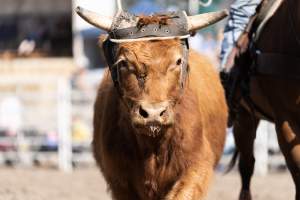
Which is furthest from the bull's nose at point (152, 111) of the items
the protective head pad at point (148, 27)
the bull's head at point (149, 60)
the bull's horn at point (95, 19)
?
the bull's horn at point (95, 19)

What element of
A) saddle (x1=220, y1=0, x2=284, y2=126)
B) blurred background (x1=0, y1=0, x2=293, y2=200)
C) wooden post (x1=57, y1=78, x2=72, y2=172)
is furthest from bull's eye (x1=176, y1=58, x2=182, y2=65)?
wooden post (x1=57, y1=78, x2=72, y2=172)

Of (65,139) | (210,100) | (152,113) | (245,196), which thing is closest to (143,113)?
(152,113)

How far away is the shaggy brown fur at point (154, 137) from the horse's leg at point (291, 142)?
540 mm

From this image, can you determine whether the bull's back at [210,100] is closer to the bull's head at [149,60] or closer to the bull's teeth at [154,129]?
the bull's head at [149,60]

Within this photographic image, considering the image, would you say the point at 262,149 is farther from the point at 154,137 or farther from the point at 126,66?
the point at 126,66

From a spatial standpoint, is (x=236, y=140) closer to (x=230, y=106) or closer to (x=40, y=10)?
(x=230, y=106)

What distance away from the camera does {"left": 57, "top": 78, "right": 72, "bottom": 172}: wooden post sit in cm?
1268

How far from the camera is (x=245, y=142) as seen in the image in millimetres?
7445

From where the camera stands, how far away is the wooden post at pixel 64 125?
1268cm

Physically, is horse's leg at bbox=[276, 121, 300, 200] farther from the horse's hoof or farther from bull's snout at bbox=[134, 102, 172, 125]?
bull's snout at bbox=[134, 102, 172, 125]

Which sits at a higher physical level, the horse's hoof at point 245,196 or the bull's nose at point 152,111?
the bull's nose at point 152,111

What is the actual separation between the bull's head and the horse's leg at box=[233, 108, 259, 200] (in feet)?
7.75

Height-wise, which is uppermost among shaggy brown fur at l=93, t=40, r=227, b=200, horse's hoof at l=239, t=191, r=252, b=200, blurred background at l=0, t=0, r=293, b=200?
shaggy brown fur at l=93, t=40, r=227, b=200

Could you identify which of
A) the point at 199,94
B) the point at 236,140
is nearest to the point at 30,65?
the point at 236,140
